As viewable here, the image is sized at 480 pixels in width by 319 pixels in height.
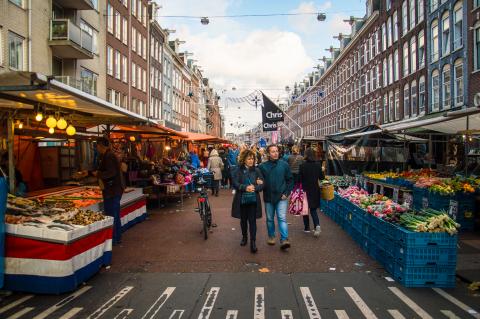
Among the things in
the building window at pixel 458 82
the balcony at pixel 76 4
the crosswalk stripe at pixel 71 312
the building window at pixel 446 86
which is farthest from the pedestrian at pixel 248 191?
the building window at pixel 446 86

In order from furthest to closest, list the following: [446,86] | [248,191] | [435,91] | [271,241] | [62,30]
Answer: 1. [435,91]
2. [446,86]
3. [62,30]
4. [271,241]
5. [248,191]

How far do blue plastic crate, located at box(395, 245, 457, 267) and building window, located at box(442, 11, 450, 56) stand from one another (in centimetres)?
2207

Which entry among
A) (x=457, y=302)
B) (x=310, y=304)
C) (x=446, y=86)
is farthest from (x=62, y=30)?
(x=446, y=86)

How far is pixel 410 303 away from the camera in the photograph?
4.78 meters

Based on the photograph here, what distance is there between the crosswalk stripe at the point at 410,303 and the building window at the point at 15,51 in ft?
59.2

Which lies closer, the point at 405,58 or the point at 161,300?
the point at 161,300

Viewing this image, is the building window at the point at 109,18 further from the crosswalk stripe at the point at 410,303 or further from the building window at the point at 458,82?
the crosswalk stripe at the point at 410,303

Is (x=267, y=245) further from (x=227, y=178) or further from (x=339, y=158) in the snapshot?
(x=227, y=178)

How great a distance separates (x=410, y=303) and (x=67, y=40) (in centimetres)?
2022

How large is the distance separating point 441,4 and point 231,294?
25410 mm

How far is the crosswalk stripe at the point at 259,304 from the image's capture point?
438 cm

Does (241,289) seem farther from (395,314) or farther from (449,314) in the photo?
(449,314)

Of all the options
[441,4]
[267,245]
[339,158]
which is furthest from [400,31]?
[267,245]

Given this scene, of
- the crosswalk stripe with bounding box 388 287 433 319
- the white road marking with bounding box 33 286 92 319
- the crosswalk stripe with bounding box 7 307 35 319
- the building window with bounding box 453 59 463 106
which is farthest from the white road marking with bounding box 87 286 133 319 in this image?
the building window with bounding box 453 59 463 106
